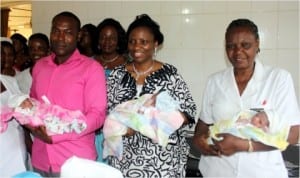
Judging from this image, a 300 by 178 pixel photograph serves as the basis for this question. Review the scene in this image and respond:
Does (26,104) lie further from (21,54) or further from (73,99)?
(21,54)

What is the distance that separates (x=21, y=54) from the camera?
10.0ft

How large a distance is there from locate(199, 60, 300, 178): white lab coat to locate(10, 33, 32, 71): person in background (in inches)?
71.6

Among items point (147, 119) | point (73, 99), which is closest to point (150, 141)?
point (147, 119)

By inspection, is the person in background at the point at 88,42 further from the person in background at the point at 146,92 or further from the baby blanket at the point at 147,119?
the baby blanket at the point at 147,119

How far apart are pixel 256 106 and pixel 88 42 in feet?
5.02

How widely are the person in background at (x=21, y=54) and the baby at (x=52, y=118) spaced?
136 centimetres

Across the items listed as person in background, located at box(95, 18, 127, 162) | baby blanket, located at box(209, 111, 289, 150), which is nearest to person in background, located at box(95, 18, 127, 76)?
person in background, located at box(95, 18, 127, 162)

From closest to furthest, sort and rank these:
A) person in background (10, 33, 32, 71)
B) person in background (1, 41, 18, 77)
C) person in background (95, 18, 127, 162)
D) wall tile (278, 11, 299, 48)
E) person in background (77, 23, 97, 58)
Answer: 1. person in background (1, 41, 18, 77)
2. person in background (95, 18, 127, 162)
3. wall tile (278, 11, 299, 48)
4. person in background (77, 23, 97, 58)
5. person in background (10, 33, 32, 71)

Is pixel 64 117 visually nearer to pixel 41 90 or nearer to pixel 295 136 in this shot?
pixel 41 90

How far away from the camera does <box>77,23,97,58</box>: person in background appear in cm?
271

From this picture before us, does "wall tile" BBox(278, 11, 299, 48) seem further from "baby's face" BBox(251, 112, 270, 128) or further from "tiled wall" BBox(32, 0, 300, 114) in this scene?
"baby's face" BBox(251, 112, 270, 128)

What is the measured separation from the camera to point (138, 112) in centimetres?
165

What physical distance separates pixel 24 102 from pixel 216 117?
2.86ft

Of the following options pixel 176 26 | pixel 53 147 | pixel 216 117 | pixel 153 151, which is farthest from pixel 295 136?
pixel 176 26
